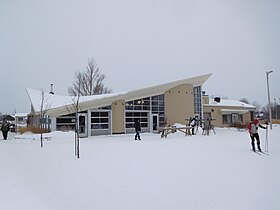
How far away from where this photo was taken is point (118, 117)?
22344mm

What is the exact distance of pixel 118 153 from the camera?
34.6 feet

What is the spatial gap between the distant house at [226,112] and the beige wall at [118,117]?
12708 millimetres

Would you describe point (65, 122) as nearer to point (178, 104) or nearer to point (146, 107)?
point (146, 107)

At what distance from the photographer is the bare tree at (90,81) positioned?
3856 centimetres

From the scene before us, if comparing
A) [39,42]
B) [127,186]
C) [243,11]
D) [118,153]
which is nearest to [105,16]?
[39,42]

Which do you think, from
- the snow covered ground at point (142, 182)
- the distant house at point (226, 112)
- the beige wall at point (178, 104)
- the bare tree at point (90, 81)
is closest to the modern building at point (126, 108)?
the beige wall at point (178, 104)

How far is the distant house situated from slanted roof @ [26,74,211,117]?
6.65 metres

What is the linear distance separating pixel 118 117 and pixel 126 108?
4.15 ft

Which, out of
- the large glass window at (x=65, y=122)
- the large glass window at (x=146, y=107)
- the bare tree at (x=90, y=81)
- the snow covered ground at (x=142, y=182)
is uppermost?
the bare tree at (x=90, y=81)

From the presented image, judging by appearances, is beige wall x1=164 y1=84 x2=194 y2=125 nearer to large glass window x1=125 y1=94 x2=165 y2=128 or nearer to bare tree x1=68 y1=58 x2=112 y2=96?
large glass window x1=125 y1=94 x2=165 y2=128

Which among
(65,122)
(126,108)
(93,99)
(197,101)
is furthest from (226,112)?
(65,122)

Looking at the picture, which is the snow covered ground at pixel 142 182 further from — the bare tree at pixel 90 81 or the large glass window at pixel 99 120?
the bare tree at pixel 90 81

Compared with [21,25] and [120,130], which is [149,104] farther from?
[21,25]

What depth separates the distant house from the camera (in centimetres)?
3114
